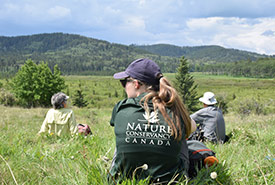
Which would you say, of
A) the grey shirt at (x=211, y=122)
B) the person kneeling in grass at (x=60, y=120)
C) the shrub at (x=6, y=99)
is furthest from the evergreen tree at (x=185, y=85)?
the person kneeling in grass at (x=60, y=120)

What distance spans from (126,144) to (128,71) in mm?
718

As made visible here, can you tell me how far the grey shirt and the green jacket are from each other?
307 centimetres

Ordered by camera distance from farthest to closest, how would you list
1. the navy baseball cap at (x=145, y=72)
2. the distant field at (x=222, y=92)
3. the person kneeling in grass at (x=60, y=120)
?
the distant field at (x=222, y=92)
the person kneeling in grass at (x=60, y=120)
the navy baseball cap at (x=145, y=72)

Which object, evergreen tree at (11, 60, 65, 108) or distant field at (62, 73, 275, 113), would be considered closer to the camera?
evergreen tree at (11, 60, 65, 108)

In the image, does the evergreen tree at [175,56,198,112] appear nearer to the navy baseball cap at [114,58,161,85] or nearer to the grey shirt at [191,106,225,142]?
the grey shirt at [191,106,225,142]

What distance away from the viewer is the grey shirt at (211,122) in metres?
4.73

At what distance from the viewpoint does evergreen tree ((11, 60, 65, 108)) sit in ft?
131

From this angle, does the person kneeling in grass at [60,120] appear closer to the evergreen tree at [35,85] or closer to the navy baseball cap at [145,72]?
the navy baseball cap at [145,72]

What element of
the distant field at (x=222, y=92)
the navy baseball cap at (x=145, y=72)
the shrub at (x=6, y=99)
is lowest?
the distant field at (x=222, y=92)

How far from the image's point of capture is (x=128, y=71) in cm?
215

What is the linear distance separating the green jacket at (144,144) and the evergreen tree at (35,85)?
41.2 metres

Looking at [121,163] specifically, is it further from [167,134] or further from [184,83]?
[184,83]

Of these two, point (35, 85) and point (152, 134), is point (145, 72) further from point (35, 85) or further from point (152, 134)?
point (35, 85)

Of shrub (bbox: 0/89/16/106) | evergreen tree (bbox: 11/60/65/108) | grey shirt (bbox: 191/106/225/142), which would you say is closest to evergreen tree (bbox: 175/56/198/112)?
evergreen tree (bbox: 11/60/65/108)
